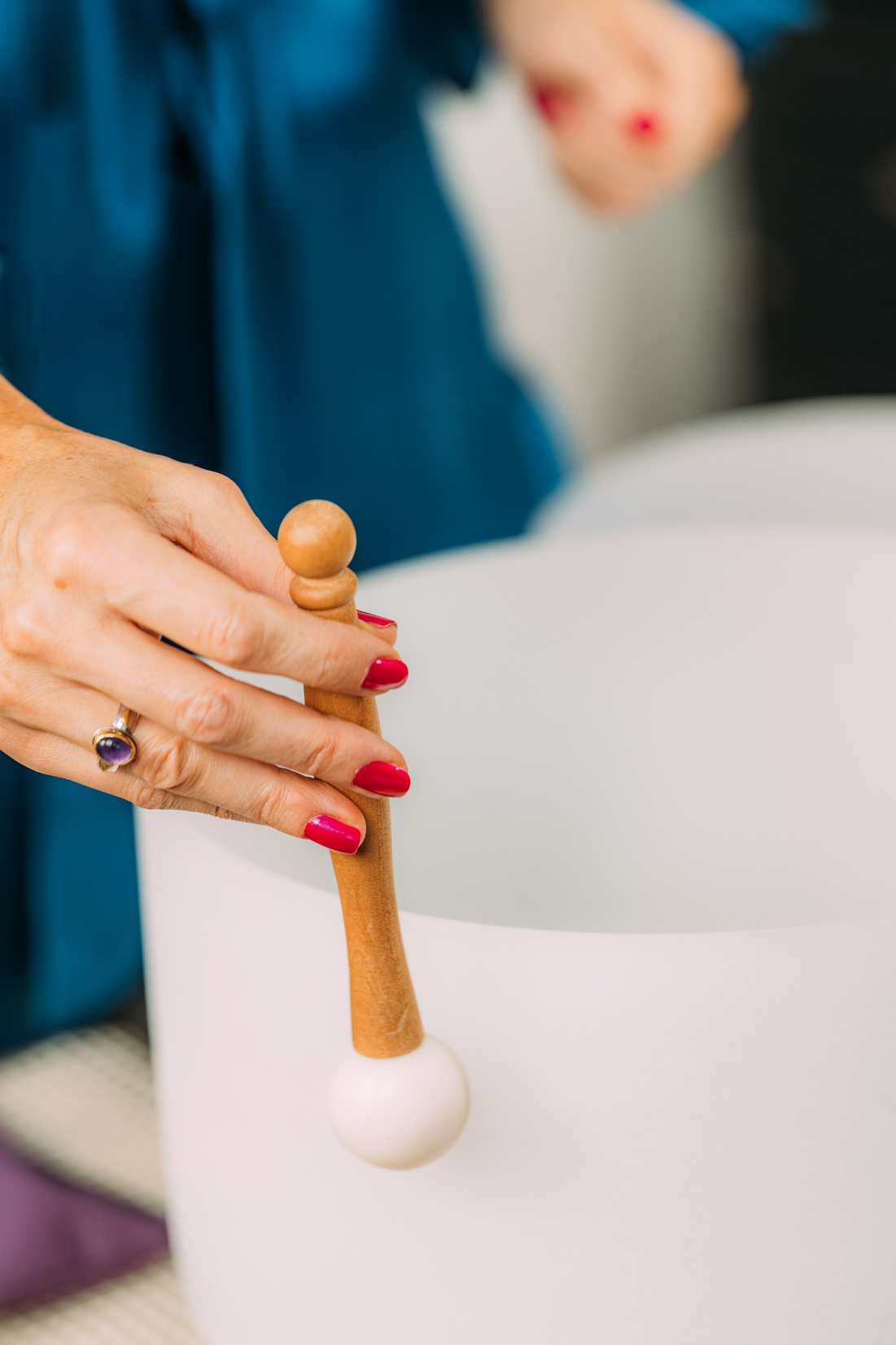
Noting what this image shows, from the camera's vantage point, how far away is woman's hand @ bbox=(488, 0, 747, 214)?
692 millimetres

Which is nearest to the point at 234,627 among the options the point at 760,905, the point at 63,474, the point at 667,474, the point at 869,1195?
the point at 63,474

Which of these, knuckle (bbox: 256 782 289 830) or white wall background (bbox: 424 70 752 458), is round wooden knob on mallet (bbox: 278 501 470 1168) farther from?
white wall background (bbox: 424 70 752 458)

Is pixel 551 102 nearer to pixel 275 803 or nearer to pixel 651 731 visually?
pixel 651 731

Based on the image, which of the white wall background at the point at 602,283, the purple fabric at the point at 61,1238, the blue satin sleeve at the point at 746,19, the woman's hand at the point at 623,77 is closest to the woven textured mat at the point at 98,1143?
the purple fabric at the point at 61,1238

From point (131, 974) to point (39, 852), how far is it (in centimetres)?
8

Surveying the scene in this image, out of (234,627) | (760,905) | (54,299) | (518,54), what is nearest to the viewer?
(234,627)

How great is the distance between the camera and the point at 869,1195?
0.87ft

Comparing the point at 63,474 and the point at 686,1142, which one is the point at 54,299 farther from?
the point at 686,1142

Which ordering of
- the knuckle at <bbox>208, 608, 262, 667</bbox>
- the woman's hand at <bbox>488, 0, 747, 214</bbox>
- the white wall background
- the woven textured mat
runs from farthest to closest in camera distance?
the white wall background → the woman's hand at <bbox>488, 0, 747, 214</bbox> → the woven textured mat → the knuckle at <bbox>208, 608, 262, 667</bbox>

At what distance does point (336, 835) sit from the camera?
0.26 m

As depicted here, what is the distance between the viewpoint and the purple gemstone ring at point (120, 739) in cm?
28

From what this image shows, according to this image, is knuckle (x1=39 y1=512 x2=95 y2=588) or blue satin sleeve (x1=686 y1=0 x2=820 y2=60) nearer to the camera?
knuckle (x1=39 y1=512 x2=95 y2=588)

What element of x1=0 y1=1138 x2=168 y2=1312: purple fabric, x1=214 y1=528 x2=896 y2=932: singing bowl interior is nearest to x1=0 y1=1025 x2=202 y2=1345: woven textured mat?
x1=0 y1=1138 x2=168 y2=1312: purple fabric

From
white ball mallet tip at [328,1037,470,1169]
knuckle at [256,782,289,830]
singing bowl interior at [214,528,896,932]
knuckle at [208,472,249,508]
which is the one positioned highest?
knuckle at [208,472,249,508]
